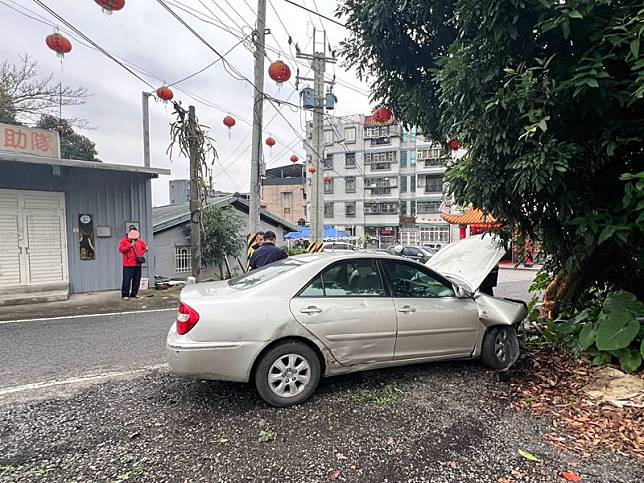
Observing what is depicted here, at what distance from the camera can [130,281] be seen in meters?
9.35

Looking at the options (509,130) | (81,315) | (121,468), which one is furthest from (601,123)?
(81,315)

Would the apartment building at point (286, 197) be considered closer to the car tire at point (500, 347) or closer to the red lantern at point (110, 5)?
the red lantern at point (110, 5)

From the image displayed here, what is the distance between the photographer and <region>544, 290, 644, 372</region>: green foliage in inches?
156

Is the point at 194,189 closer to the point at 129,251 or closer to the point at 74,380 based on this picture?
the point at 129,251

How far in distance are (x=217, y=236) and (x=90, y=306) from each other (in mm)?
5441

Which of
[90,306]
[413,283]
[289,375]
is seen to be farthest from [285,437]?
[90,306]

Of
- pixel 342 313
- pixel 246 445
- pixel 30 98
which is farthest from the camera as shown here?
pixel 30 98

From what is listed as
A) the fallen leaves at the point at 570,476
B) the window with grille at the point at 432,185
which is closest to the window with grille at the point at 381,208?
the window with grille at the point at 432,185

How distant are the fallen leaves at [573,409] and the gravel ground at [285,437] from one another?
0.15 meters

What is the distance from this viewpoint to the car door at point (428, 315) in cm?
392

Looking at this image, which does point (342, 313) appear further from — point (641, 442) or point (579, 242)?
point (579, 242)

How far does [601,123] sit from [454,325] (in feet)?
7.71

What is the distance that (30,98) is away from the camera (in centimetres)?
1686

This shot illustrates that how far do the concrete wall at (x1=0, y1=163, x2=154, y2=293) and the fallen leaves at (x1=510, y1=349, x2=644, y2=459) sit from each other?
974cm
